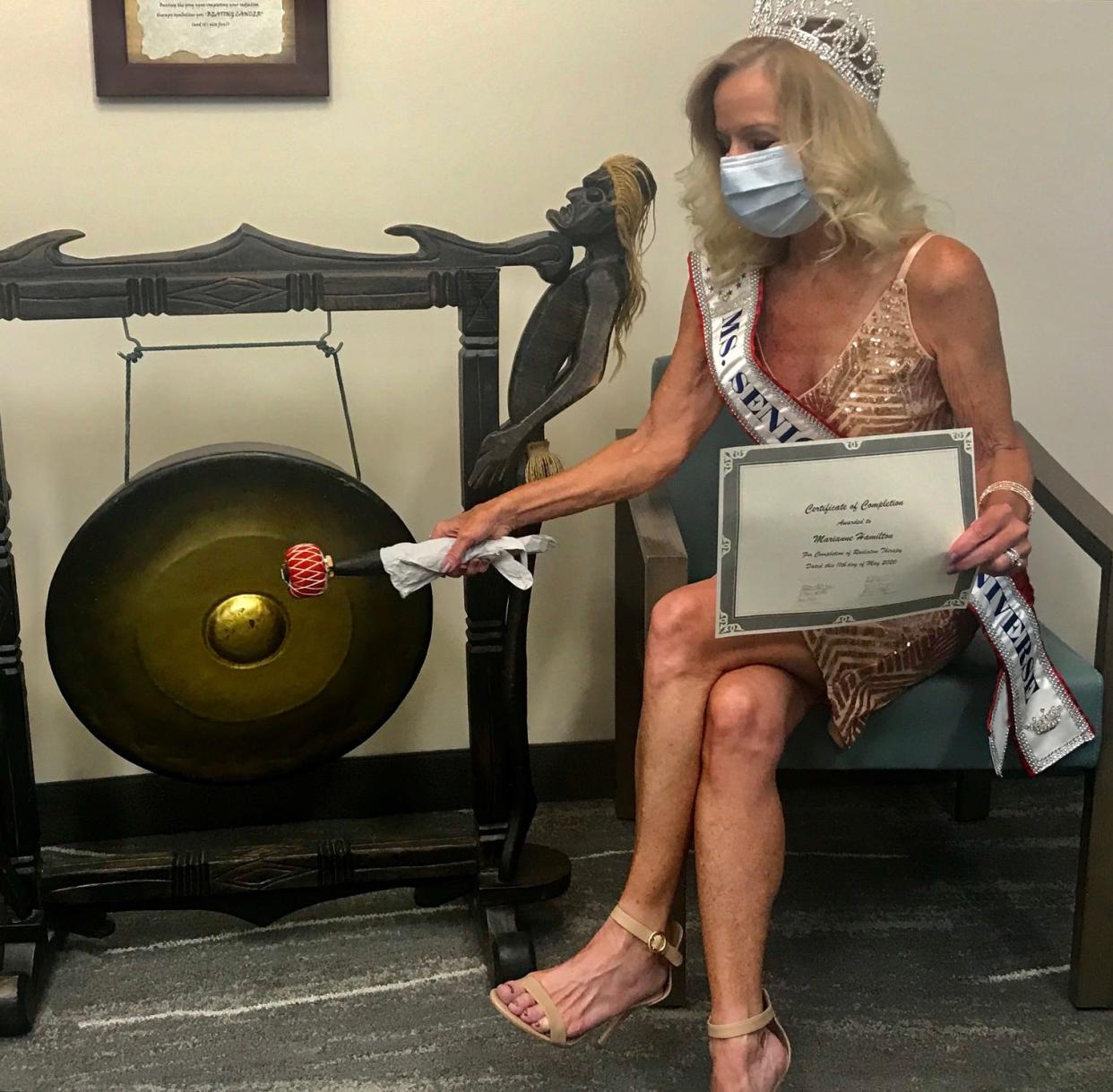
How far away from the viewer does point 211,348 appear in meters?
1.89

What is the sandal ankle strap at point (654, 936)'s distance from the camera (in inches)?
65.6

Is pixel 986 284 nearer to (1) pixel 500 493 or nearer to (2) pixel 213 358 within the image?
(1) pixel 500 493

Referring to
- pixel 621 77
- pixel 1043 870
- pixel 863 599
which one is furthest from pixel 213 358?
pixel 1043 870

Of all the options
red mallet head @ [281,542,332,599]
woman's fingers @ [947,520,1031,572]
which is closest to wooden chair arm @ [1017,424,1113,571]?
woman's fingers @ [947,520,1031,572]

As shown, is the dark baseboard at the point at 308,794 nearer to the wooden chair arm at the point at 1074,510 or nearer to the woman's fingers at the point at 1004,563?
the wooden chair arm at the point at 1074,510

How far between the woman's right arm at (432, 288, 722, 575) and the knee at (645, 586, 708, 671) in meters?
0.20

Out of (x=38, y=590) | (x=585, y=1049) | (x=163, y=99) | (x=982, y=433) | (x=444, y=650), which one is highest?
(x=163, y=99)

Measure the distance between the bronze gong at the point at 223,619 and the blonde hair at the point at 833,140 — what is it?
641 millimetres

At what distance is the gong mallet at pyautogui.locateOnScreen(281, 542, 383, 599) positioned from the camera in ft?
5.40

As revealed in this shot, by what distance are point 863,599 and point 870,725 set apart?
24 cm

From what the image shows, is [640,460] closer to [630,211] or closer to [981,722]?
[630,211]

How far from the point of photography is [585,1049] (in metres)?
1.75

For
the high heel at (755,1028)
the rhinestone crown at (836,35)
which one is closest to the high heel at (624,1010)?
the high heel at (755,1028)

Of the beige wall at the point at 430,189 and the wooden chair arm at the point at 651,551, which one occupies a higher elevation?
the beige wall at the point at 430,189
